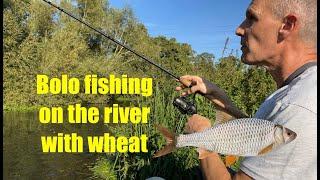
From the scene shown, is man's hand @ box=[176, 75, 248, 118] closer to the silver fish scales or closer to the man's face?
the man's face

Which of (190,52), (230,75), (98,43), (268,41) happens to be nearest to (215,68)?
(230,75)

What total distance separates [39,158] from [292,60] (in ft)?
37.6

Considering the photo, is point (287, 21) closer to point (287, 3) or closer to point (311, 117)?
point (287, 3)

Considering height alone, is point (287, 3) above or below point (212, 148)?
above

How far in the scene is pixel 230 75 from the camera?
A: 9938mm

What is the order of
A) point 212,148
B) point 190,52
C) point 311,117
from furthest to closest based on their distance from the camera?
1. point 190,52
2. point 212,148
3. point 311,117

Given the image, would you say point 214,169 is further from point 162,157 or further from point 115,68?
point 115,68

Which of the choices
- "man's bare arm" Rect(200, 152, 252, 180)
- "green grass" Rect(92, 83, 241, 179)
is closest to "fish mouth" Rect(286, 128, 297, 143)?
"man's bare arm" Rect(200, 152, 252, 180)

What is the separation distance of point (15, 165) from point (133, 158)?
491 cm

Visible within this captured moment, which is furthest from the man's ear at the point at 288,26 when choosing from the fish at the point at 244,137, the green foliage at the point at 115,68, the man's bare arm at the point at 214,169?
the green foliage at the point at 115,68

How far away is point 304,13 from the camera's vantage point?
215 centimetres

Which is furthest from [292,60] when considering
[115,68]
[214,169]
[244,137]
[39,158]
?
[115,68]

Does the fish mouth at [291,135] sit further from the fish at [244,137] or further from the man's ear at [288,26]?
the man's ear at [288,26]

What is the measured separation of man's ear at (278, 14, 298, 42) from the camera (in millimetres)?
2156
